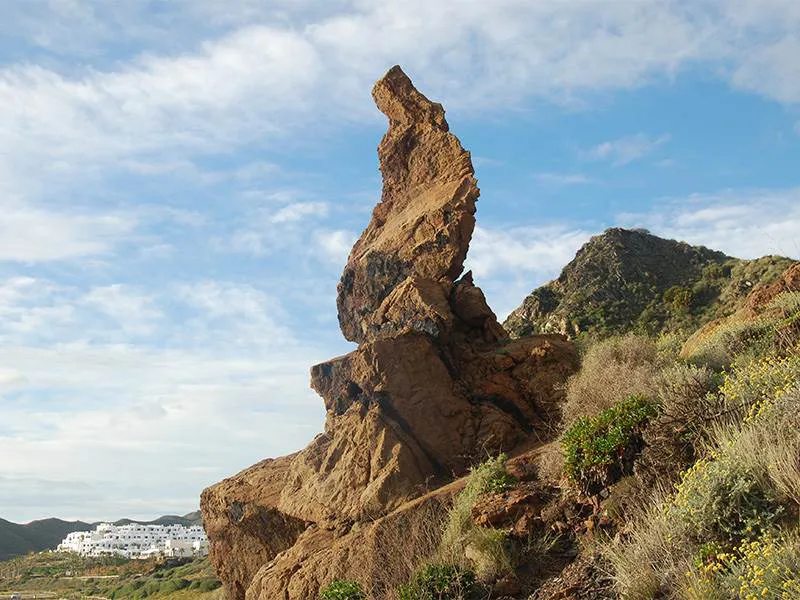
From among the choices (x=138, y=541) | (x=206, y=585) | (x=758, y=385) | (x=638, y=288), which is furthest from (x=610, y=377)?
(x=138, y=541)

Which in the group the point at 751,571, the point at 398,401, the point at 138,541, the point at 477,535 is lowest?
the point at 751,571

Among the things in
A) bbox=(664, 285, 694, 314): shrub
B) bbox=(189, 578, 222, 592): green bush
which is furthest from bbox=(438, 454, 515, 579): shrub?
bbox=(189, 578, 222, 592): green bush

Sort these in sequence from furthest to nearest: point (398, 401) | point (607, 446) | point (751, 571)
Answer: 1. point (398, 401)
2. point (607, 446)
3. point (751, 571)

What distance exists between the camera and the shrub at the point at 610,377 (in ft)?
46.2

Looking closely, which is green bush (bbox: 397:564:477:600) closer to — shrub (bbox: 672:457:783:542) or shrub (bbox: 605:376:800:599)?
shrub (bbox: 605:376:800:599)

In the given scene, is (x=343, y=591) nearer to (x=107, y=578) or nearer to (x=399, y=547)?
(x=399, y=547)

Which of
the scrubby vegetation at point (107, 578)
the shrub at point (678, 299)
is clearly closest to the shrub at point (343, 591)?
the scrubby vegetation at point (107, 578)

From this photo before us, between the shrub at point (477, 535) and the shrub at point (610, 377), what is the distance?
1696 millimetres

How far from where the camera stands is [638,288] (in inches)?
1753

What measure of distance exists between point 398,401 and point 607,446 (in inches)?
195

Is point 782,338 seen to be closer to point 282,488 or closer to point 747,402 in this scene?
point 747,402

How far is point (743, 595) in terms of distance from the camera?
7.52m

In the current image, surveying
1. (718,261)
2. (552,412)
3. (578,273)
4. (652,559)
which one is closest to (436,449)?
(552,412)

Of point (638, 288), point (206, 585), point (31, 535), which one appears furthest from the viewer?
point (31, 535)
